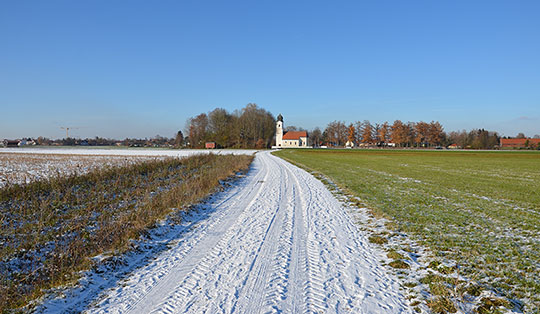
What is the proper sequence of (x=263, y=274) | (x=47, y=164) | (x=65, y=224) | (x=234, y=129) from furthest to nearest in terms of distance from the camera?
1. (x=234, y=129)
2. (x=47, y=164)
3. (x=65, y=224)
4. (x=263, y=274)

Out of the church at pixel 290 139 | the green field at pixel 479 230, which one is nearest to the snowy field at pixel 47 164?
the green field at pixel 479 230

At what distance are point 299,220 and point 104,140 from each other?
195190 mm

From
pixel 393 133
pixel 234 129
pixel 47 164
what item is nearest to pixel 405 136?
pixel 393 133

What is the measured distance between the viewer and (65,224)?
720 centimetres

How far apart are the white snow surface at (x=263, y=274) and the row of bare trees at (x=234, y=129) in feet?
297

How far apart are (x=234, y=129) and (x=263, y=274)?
94060 millimetres

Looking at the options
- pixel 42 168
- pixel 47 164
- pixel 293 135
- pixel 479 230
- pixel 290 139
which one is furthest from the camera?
pixel 293 135

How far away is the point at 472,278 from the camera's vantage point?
4383mm

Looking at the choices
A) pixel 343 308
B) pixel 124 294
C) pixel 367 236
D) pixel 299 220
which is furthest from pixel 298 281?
pixel 299 220

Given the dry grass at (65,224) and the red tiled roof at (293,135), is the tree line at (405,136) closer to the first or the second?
the red tiled roof at (293,135)

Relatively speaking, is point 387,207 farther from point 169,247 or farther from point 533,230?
point 169,247

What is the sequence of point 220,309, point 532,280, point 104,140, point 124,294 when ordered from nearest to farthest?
1. point 220,309
2. point 124,294
3. point 532,280
4. point 104,140

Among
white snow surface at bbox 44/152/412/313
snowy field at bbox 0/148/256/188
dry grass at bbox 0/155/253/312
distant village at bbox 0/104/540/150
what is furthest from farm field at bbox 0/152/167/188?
distant village at bbox 0/104/540/150

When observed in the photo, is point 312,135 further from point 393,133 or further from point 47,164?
point 47,164
